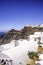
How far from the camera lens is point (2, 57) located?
10344 mm

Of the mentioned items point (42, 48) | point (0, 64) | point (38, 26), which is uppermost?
point (38, 26)

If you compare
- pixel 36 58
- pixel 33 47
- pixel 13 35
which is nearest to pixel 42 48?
pixel 33 47

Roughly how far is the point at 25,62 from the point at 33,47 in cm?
203

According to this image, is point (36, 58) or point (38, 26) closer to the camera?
point (36, 58)

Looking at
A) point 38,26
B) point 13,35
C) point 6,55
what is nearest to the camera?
point 6,55

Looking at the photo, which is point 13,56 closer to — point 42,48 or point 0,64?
A: point 0,64

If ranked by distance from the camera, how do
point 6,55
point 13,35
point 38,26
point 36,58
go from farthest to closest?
point 13,35 → point 38,26 → point 6,55 → point 36,58

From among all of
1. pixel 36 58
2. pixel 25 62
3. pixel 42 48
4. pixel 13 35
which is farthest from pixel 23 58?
pixel 13 35

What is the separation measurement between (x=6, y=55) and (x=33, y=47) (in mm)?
2539

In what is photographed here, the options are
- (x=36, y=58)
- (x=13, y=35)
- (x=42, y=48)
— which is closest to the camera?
(x=36, y=58)

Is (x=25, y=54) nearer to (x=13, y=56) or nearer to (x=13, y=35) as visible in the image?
(x=13, y=56)

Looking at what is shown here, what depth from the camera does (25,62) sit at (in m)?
10.2

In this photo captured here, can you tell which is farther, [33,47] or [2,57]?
[33,47]

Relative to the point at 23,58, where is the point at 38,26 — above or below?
above
